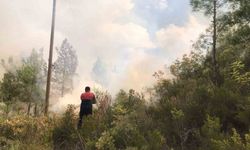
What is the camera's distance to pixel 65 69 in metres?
89.9

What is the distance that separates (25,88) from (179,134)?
3640 cm

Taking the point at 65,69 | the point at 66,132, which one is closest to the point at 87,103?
the point at 66,132

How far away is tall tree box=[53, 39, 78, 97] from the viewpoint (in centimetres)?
8706

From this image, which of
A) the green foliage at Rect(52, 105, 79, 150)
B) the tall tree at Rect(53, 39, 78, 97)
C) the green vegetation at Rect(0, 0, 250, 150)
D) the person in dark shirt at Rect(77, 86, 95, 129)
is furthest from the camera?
the tall tree at Rect(53, 39, 78, 97)

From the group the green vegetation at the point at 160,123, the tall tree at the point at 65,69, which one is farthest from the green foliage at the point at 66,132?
the tall tree at the point at 65,69

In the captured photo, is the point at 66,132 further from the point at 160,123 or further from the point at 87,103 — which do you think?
the point at 160,123

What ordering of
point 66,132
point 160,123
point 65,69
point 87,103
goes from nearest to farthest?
point 160,123
point 66,132
point 87,103
point 65,69

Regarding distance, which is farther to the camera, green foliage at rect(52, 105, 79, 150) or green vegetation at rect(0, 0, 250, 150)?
green foliage at rect(52, 105, 79, 150)

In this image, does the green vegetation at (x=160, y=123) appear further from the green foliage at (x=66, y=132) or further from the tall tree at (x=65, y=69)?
the tall tree at (x=65, y=69)

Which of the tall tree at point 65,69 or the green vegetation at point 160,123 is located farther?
the tall tree at point 65,69

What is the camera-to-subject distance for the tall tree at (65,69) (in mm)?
87062

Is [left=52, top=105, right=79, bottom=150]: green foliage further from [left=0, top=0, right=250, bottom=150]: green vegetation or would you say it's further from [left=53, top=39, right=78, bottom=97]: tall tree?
[left=53, top=39, right=78, bottom=97]: tall tree

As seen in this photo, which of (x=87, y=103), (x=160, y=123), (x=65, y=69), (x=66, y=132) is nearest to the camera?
(x=160, y=123)

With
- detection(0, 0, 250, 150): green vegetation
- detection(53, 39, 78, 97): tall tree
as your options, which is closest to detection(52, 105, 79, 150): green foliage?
detection(0, 0, 250, 150): green vegetation
